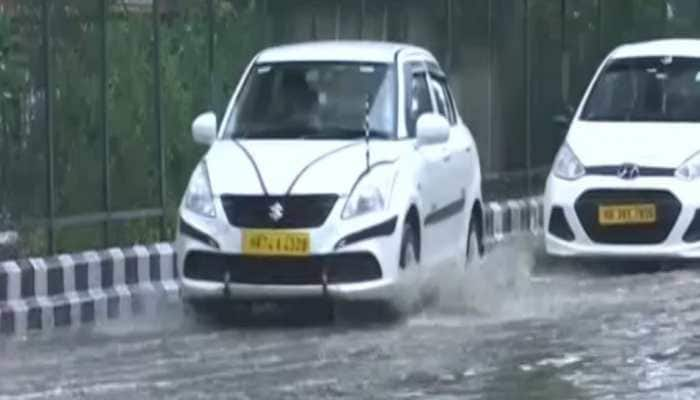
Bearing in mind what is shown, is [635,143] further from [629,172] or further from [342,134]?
[342,134]

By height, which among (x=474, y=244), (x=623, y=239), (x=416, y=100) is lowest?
(x=623, y=239)

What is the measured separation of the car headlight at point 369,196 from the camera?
14977 mm

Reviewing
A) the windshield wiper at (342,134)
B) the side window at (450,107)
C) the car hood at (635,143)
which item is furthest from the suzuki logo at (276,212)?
the car hood at (635,143)

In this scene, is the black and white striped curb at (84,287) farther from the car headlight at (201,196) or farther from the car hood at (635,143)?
the car hood at (635,143)

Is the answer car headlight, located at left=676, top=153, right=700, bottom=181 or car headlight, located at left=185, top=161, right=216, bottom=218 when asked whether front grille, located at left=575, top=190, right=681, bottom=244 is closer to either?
car headlight, located at left=676, top=153, right=700, bottom=181

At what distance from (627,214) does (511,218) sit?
349 cm

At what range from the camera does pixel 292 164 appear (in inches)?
599

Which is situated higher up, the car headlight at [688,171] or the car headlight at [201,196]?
the car headlight at [201,196]

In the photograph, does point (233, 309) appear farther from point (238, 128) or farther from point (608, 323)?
point (608, 323)

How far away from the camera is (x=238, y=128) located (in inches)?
635

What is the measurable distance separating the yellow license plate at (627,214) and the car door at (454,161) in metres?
1.32

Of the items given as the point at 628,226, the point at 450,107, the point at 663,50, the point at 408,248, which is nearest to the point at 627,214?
the point at 628,226

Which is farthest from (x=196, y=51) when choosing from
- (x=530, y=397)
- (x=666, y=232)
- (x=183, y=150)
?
(x=530, y=397)

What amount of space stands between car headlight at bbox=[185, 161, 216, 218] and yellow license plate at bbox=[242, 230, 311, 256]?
358 millimetres
